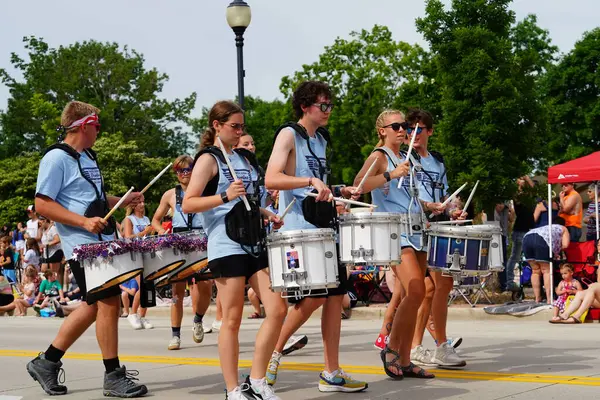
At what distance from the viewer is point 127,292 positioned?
1808cm

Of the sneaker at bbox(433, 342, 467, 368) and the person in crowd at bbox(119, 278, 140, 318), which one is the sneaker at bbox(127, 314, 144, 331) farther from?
the sneaker at bbox(433, 342, 467, 368)

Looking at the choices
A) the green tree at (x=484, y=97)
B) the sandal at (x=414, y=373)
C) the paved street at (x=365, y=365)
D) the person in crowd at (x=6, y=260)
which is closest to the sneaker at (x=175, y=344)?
the paved street at (x=365, y=365)

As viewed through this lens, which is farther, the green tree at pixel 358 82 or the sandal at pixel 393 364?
the green tree at pixel 358 82

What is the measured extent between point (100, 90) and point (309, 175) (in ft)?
216

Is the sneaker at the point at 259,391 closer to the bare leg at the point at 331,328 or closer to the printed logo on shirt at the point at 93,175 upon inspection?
the bare leg at the point at 331,328

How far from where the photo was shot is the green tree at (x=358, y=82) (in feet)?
198

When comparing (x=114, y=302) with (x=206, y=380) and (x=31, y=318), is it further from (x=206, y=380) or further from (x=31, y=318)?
(x=31, y=318)

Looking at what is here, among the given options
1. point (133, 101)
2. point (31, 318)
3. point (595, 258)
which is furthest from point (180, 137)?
point (595, 258)

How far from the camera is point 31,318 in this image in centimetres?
2077

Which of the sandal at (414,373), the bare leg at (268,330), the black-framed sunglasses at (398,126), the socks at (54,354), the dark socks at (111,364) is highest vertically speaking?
the black-framed sunglasses at (398,126)

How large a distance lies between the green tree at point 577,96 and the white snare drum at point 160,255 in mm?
56866

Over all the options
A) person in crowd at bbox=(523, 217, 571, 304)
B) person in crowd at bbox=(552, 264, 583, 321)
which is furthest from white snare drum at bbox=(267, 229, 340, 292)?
person in crowd at bbox=(523, 217, 571, 304)

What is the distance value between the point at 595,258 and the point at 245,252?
35.0ft

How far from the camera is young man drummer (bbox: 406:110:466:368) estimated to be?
378 inches
